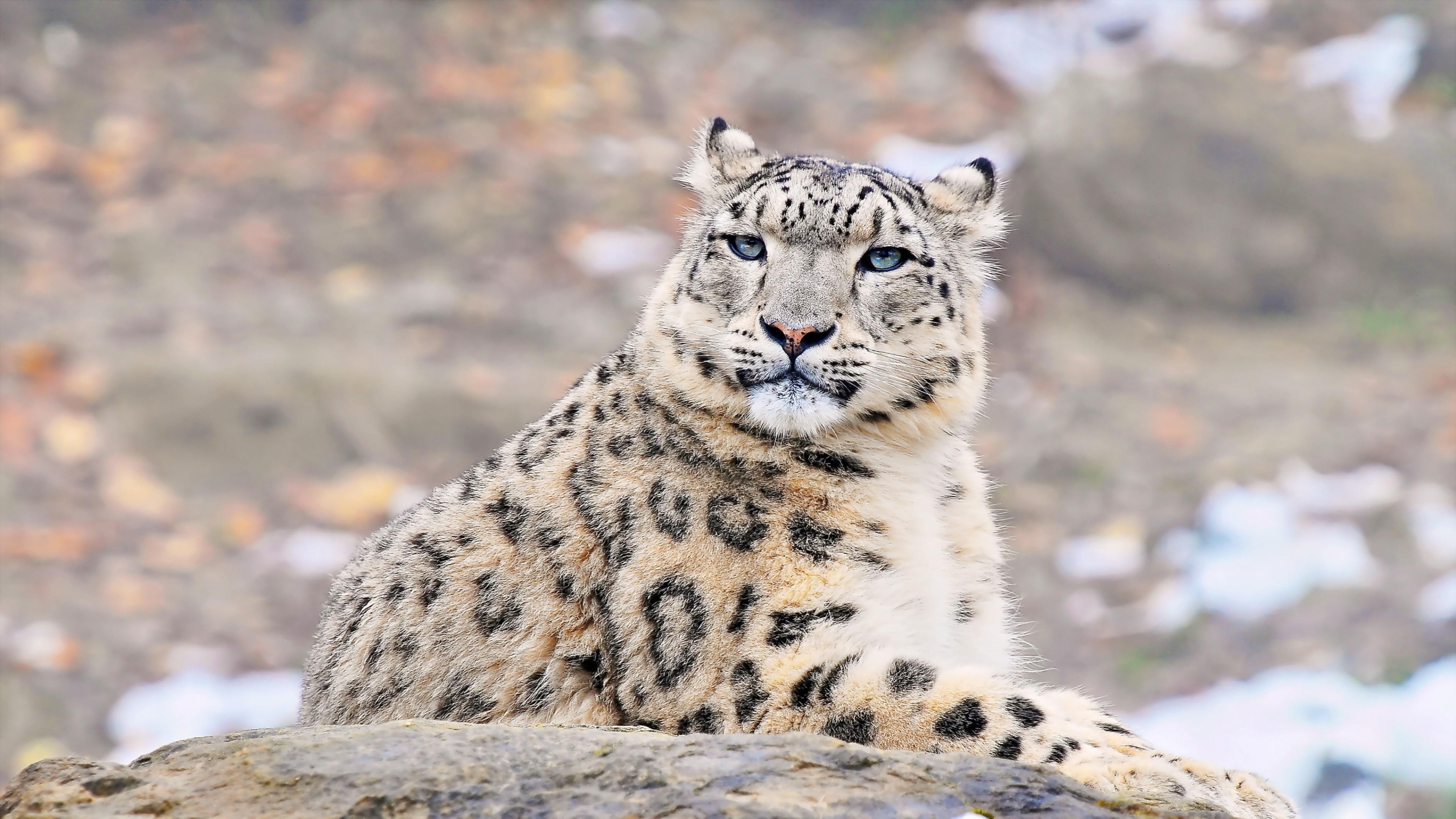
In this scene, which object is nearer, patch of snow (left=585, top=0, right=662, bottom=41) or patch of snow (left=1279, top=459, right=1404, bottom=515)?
patch of snow (left=1279, top=459, right=1404, bottom=515)

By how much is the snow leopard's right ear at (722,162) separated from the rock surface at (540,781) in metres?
2.84

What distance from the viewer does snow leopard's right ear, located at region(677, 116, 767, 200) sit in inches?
258

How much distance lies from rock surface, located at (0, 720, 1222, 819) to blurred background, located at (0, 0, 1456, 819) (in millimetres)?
5966

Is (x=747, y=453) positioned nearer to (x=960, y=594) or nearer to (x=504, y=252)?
(x=960, y=594)

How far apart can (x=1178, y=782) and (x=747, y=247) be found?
2.58 m

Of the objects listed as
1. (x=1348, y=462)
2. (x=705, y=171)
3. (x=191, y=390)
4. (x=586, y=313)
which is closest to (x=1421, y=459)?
(x=1348, y=462)

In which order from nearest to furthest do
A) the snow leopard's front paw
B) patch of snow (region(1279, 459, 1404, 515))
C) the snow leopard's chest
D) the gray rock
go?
1. the snow leopard's front paw
2. the snow leopard's chest
3. patch of snow (region(1279, 459, 1404, 515))
4. the gray rock

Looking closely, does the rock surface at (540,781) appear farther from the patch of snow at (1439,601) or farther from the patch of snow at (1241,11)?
the patch of snow at (1241,11)

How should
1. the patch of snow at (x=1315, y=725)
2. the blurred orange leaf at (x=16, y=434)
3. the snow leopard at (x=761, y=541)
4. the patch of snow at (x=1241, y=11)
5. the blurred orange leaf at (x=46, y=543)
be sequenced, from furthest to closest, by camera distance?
the patch of snow at (x=1241, y=11), the blurred orange leaf at (x=16, y=434), the blurred orange leaf at (x=46, y=543), the patch of snow at (x=1315, y=725), the snow leopard at (x=761, y=541)

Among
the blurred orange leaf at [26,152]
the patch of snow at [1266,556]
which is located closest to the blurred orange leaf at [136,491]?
the blurred orange leaf at [26,152]

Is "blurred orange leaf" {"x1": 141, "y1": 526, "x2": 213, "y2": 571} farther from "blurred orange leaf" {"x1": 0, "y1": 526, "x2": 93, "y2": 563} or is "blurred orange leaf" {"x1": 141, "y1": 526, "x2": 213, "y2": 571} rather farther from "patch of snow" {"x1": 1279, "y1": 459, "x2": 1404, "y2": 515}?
"patch of snow" {"x1": 1279, "y1": 459, "x2": 1404, "y2": 515}

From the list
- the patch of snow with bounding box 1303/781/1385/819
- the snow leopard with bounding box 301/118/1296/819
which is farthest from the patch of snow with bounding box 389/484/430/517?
the patch of snow with bounding box 1303/781/1385/819

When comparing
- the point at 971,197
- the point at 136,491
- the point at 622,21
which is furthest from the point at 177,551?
the point at 622,21

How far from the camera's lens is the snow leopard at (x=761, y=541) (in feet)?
16.4
